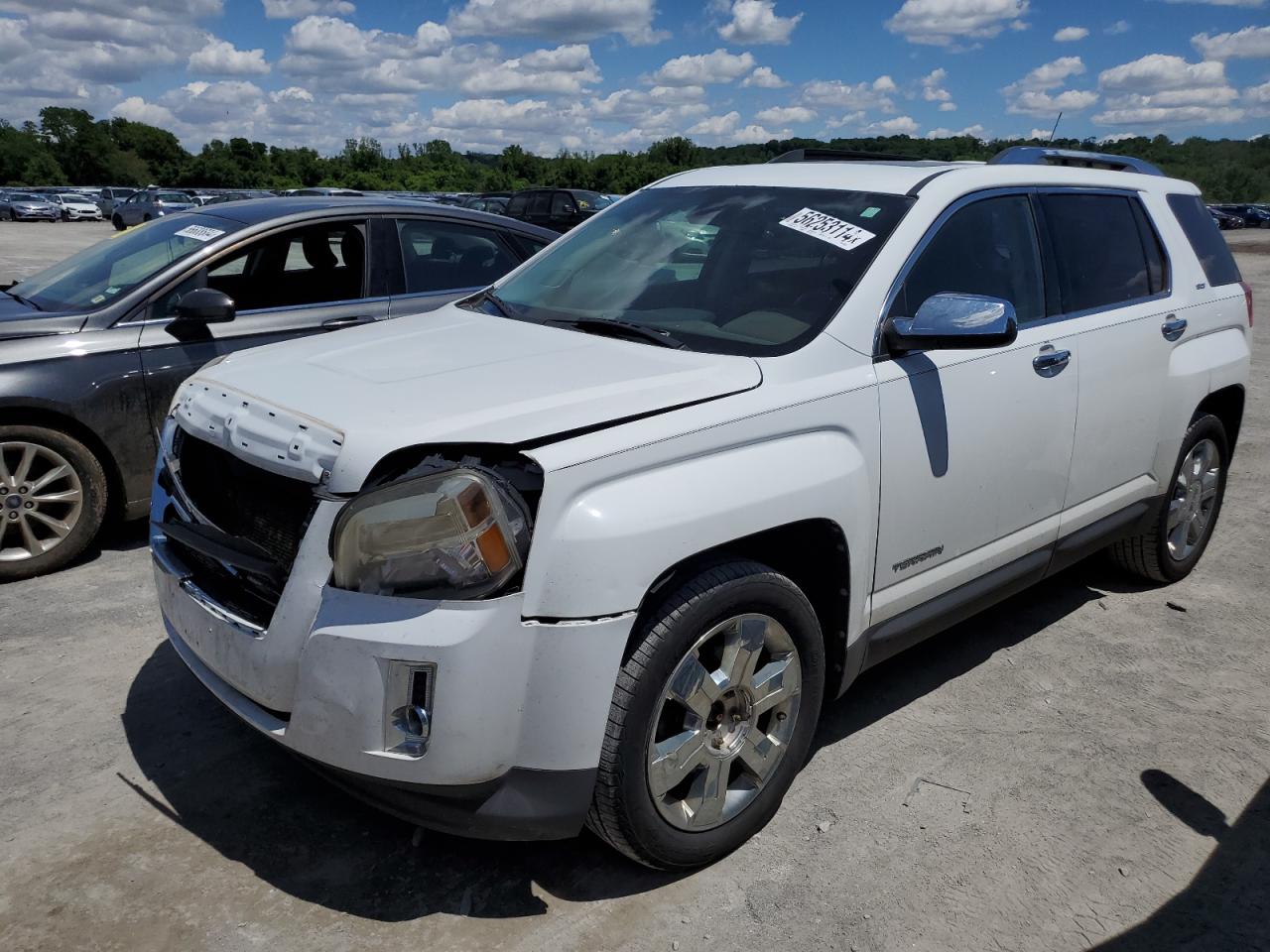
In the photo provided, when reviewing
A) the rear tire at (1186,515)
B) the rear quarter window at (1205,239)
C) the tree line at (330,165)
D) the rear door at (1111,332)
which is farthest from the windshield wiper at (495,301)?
the tree line at (330,165)

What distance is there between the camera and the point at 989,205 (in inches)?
138

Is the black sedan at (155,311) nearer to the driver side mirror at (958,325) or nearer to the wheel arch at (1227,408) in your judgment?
the driver side mirror at (958,325)

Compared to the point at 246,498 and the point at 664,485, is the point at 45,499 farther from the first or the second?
the point at 664,485

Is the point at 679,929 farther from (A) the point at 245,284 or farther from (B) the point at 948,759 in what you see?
(A) the point at 245,284

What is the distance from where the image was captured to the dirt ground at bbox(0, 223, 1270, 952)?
252 cm

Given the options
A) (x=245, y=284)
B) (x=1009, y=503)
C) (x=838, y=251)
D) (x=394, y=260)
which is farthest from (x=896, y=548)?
(x=245, y=284)

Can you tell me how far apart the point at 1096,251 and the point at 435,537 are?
A: 9.96 feet

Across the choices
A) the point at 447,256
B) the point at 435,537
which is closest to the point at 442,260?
the point at 447,256

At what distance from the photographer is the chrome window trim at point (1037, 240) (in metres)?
3.05

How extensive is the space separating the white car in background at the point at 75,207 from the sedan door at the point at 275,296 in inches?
1948

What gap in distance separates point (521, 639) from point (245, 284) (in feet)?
13.1

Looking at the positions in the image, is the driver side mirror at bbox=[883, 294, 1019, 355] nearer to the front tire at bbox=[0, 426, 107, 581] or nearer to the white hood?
the white hood

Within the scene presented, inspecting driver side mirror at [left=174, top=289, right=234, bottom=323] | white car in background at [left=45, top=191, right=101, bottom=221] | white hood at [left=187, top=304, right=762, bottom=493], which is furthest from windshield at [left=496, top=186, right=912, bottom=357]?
white car in background at [left=45, top=191, right=101, bottom=221]

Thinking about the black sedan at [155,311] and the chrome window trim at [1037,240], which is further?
the black sedan at [155,311]
